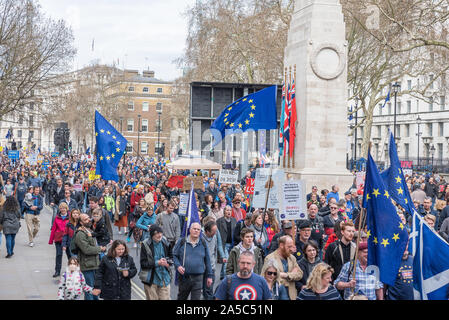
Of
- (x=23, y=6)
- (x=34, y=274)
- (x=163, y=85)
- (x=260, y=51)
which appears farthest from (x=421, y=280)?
(x=163, y=85)

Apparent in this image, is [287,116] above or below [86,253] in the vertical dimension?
above

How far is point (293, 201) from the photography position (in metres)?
9.34

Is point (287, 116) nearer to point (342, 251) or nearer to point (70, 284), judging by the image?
point (342, 251)

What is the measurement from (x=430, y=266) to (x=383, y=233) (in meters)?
0.56

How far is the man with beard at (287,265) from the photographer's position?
23.4 ft

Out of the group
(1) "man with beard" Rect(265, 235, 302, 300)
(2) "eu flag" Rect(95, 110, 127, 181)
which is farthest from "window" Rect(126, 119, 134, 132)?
(1) "man with beard" Rect(265, 235, 302, 300)

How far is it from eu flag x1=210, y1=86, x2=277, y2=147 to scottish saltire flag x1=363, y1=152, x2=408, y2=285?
5.53 meters

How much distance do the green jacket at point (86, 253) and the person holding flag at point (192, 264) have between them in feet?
5.10

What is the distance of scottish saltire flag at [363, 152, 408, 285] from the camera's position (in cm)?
675

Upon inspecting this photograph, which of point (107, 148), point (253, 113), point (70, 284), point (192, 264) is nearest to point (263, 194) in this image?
point (253, 113)

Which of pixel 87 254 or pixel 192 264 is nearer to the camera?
pixel 192 264

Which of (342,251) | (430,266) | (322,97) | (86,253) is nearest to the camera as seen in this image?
(430,266)

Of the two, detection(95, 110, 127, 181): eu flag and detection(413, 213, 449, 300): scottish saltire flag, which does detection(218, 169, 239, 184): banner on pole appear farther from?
detection(413, 213, 449, 300): scottish saltire flag

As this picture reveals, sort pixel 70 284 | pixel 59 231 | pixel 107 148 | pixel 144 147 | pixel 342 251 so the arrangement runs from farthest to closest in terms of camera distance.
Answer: pixel 144 147 → pixel 107 148 → pixel 59 231 → pixel 342 251 → pixel 70 284
